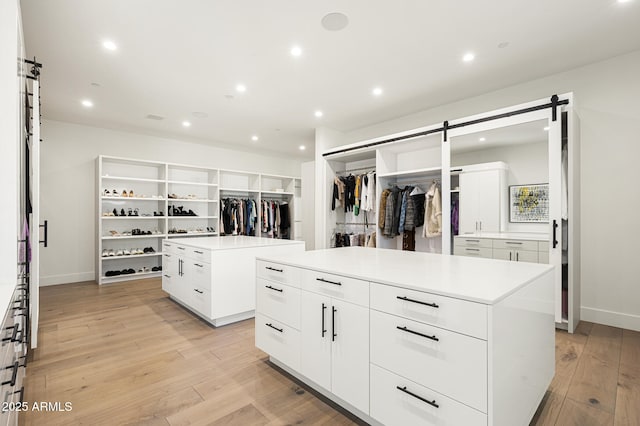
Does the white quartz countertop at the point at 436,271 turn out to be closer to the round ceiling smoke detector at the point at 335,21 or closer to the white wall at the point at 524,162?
the white wall at the point at 524,162

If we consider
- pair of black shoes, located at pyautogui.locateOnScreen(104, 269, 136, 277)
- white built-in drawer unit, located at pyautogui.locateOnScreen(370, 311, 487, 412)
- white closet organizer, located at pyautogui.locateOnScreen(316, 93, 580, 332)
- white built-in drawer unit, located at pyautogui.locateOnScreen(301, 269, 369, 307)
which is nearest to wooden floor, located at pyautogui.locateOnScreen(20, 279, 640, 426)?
white built-in drawer unit, located at pyautogui.locateOnScreen(370, 311, 487, 412)

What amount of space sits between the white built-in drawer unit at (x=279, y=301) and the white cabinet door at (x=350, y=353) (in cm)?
35

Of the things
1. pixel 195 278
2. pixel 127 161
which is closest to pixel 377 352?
pixel 195 278

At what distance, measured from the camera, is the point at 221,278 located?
3148mm

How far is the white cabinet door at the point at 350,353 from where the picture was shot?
1592mm

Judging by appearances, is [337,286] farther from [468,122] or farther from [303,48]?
[468,122]

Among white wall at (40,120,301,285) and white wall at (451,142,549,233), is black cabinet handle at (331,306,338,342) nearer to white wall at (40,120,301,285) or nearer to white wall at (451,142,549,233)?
white wall at (451,142,549,233)

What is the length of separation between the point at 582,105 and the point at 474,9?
1970 mm

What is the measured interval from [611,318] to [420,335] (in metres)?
3.26

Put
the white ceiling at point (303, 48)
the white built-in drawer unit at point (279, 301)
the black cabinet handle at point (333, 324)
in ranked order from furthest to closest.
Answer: the white ceiling at point (303, 48)
the white built-in drawer unit at point (279, 301)
the black cabinet handle at point (333, 324)

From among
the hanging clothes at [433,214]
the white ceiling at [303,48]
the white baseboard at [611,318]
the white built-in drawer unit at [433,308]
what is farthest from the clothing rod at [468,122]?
the white built-in drawer unit at [433,308]

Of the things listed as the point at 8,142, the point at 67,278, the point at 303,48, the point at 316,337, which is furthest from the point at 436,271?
the point at 67,278

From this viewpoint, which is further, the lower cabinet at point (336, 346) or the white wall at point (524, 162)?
the white wall at point (524, 162)

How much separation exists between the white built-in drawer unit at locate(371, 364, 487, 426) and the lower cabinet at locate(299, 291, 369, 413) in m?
0.08
